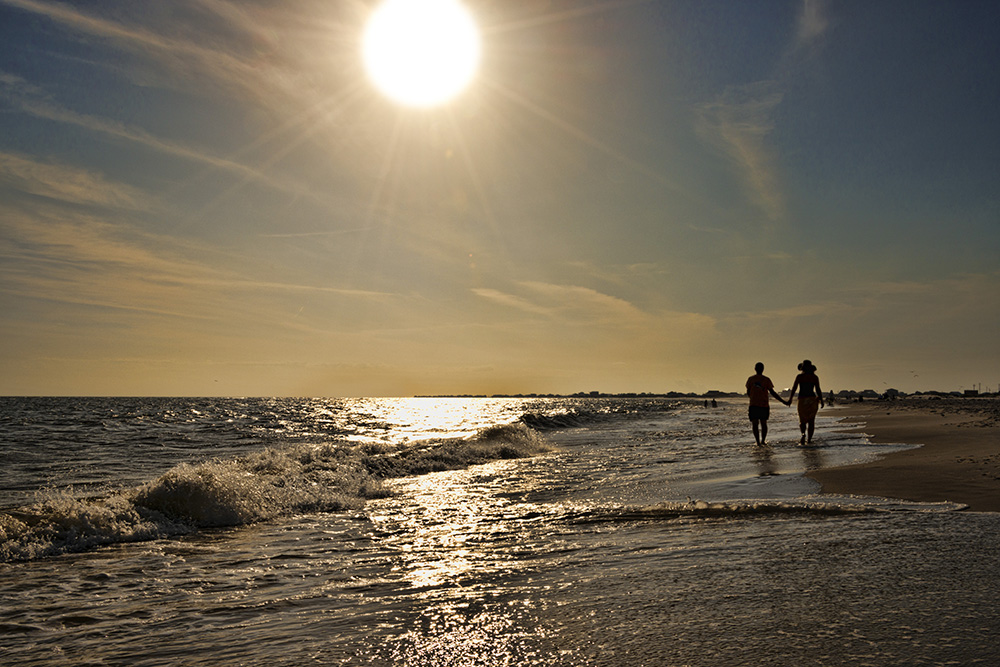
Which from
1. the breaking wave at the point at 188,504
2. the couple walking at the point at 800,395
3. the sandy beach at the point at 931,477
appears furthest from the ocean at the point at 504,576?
the couple walking at the point at 800,395

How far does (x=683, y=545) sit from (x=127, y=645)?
434 centimetres

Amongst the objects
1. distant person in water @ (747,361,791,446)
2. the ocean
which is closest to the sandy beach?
the ocean

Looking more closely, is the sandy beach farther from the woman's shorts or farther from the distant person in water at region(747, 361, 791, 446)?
the distant person in water at region(747, 361, 791, 446)

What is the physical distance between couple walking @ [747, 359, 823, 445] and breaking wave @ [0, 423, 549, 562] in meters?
10.2

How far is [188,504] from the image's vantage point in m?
8.79

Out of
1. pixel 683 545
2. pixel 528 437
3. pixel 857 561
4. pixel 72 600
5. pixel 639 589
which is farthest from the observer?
pixel 528 437

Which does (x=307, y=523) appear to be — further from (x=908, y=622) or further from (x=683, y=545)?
(x=908, y=622)

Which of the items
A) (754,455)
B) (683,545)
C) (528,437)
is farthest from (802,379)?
(683,545)

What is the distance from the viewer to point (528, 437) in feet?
81.3

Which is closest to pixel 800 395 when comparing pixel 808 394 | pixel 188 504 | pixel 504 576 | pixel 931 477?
pixel 808 394

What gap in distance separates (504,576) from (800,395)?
14.6 meters

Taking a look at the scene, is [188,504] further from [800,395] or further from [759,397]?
[800,395]

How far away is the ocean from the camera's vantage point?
3229mm

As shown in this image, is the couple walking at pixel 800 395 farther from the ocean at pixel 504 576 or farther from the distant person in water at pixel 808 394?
the ocean at pixel 504 576
